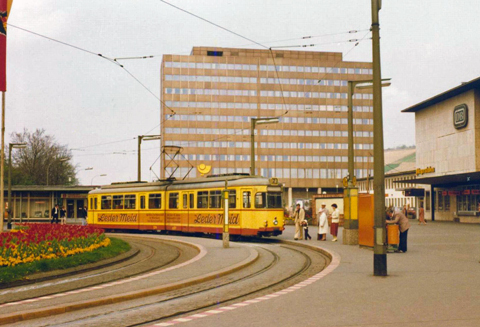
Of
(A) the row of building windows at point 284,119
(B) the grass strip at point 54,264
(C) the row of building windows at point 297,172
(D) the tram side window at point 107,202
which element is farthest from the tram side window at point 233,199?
(C) the row of building windows at point 297,172

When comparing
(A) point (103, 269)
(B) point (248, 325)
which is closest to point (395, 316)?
(B) point (248, 325)

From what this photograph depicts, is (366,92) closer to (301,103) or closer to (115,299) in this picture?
(301,103)

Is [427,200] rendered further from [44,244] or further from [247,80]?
[44,244]

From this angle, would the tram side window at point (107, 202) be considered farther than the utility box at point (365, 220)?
Yes

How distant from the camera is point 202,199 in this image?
2977cm

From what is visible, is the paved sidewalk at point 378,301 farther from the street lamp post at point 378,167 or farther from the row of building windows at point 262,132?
the row of building windows at point 262,132

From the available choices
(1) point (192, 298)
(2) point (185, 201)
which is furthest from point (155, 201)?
(1) point (192, 298)

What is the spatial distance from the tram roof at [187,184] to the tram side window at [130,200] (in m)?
0.35

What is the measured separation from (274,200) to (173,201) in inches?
289

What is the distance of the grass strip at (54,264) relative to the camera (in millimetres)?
12940

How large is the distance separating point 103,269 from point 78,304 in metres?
6.50

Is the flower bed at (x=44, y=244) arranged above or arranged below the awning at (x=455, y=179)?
below

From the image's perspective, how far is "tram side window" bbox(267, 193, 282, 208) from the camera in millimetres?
26828

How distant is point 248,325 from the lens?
785cm
